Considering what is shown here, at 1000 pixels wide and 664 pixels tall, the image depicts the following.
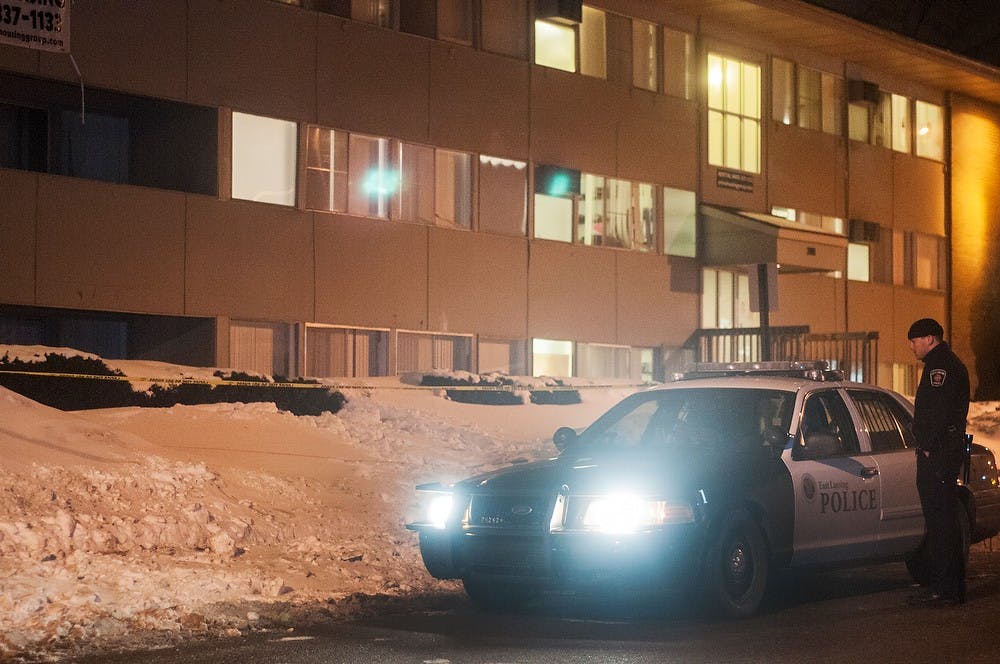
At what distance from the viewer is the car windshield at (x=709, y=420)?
10.4m

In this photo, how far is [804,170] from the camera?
34.5 meters

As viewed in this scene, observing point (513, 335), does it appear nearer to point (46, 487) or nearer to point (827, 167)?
point (827, 167)

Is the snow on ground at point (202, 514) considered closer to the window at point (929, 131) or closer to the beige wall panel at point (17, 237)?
the beige wall panel at point (17, 237)

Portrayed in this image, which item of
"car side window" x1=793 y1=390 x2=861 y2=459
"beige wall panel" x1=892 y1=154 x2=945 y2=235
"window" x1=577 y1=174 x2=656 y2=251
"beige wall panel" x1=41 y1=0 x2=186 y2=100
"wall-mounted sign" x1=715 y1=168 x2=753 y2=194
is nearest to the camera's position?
"car side window" x1=793 y1=390 x2=861 y2=459

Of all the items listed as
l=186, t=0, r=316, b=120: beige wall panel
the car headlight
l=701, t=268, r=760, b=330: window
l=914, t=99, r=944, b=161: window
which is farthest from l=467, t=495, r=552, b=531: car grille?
l=914, t=99, r=944, b=161: window

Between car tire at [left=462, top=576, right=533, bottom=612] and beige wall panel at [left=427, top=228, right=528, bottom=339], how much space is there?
52.1 feet

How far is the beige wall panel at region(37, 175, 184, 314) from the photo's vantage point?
69.3 feet

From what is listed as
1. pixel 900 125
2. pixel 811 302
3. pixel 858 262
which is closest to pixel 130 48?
pixel 811 302

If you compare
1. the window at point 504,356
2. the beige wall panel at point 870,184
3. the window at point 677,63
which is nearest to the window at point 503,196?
the window at point 504,356

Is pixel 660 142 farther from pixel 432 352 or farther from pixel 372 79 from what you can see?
pixel 372 79

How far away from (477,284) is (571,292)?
247 centimetres

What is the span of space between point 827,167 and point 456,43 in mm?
11924

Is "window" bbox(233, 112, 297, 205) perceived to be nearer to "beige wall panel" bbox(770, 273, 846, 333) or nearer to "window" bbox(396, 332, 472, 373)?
"window" bbox(396, 332, 472, 373)

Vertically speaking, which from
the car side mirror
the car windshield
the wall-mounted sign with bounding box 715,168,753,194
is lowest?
the car side mirror
